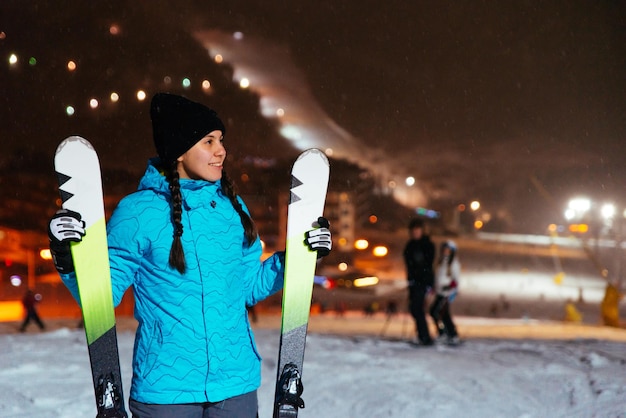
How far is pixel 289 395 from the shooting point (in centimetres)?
228

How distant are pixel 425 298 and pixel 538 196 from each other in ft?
480

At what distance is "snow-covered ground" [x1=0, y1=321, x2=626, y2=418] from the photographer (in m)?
4.36

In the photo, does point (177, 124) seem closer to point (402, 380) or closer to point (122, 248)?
point (122, 248)

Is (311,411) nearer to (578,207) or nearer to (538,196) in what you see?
(578,207)

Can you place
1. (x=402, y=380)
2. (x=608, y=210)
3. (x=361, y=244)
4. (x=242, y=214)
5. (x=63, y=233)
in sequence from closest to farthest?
1. (x=63, y=233)
2. (x=242, y=214)
3. (x=402, y=380)
4. (x=608, y=210)
5. (x=361, y=244)

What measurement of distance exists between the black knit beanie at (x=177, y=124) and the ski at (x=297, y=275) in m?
0.53

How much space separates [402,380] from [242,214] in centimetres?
344

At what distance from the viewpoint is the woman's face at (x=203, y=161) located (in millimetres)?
2150

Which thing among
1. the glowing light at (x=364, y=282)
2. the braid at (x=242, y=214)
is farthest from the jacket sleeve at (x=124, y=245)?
the glowing light at (x=364, y=282)

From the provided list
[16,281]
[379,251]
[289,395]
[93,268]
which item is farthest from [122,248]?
[379,251]

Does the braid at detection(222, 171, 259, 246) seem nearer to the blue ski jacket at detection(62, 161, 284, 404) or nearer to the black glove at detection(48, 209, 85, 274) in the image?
the blue ski jacket at detection(62, 161, 284, 404)

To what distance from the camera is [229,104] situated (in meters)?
97.2

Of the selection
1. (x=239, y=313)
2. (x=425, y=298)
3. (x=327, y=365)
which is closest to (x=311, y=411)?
(x=327, y=365)

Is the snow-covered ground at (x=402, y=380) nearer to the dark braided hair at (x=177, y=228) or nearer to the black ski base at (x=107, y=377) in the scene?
the black ski base at (x=107, y=377)
